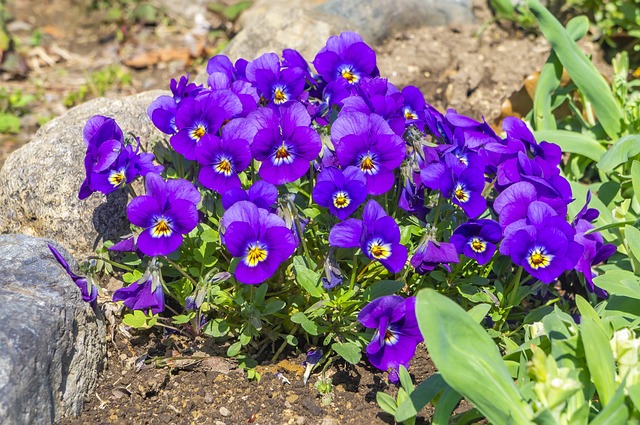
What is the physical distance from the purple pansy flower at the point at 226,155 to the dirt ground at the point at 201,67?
27.1 inches

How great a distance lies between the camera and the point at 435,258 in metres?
2.60

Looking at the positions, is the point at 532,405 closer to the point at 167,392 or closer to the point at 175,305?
the point at 167,392

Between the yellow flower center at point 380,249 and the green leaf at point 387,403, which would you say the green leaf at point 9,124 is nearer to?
the yellow flower center at point 380,249

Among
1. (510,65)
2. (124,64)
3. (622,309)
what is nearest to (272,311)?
(622,309)

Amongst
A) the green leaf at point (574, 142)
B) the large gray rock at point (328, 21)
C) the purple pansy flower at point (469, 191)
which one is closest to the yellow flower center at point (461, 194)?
the purple pansy flower at point (469, 191)

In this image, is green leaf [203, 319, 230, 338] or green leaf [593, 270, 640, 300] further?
green leaf [203, 319, 230, 338]

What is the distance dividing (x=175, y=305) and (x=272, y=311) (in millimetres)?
661

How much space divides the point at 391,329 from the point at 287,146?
0.70m

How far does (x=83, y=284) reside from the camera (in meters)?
2.71

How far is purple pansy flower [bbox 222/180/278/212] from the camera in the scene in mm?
2564

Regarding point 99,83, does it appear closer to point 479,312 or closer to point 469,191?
point 469,191

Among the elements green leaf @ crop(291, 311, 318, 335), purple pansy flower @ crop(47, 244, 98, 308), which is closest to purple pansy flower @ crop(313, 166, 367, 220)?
green leaf @ crop(291, 311, 318, 335)

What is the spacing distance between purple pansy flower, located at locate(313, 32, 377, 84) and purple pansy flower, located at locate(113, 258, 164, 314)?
102cm

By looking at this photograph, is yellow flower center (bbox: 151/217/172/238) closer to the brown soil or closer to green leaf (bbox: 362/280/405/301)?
the brown soil
